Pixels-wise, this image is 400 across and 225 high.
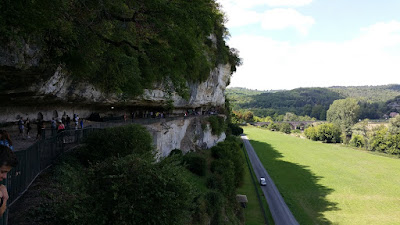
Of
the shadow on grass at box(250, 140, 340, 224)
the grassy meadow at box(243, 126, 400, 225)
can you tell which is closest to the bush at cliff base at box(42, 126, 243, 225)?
the shadow on grass at box(250, 140, 340, 224)

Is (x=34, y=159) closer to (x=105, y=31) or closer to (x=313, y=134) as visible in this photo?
(x=105, y=31)

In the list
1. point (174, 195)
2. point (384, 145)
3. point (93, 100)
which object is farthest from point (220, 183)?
point (384, 145)

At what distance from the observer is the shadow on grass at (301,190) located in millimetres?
28584

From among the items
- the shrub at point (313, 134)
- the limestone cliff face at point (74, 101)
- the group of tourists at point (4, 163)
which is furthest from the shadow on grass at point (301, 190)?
the shrub at point (313, 134)

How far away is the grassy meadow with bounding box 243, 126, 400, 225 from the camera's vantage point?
29.2m

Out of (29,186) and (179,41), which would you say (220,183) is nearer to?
(179,41)

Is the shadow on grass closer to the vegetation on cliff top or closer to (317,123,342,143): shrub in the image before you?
the vegetation on cliff top

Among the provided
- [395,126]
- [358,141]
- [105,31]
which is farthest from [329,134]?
[105,31]

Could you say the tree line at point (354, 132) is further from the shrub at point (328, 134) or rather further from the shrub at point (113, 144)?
the shrub at point (113, 144)

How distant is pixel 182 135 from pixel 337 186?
1029 inches

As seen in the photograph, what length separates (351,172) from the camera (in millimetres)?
51938

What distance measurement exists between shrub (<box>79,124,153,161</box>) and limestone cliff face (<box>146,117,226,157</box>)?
5.14 meters

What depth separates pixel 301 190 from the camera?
122ft

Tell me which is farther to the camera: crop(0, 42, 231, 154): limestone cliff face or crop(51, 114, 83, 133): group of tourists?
crop(51, 114, 83, 133): group of tourists
